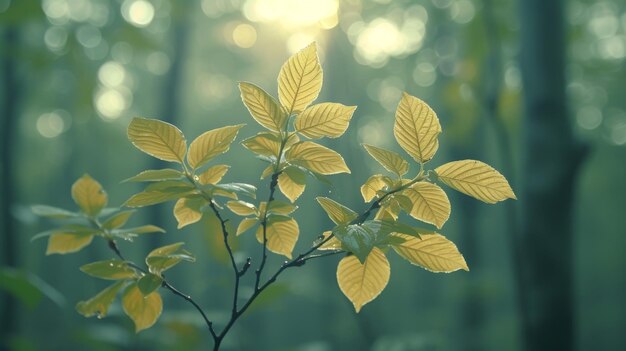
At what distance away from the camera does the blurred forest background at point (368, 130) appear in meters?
2.33

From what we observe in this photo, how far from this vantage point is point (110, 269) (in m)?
1.09

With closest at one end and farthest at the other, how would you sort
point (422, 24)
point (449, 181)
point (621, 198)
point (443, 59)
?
1. point (449, 181)
2. point (443, 59)
3. point (422, 24)
4. point (621, 198)

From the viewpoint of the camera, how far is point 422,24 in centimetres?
1001

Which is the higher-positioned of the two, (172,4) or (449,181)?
(172,4)

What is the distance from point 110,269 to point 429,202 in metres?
0.60

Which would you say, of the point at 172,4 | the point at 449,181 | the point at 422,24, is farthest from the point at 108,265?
the point at 422,24

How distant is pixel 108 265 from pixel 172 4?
3.68m

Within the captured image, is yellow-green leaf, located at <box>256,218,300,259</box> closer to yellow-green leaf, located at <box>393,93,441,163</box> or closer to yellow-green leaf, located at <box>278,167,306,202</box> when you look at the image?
yellow-green leaf, located at <box>278,167,306,202</box>

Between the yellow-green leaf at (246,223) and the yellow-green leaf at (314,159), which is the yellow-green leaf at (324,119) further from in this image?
the yellow-green leaf at (246,223)

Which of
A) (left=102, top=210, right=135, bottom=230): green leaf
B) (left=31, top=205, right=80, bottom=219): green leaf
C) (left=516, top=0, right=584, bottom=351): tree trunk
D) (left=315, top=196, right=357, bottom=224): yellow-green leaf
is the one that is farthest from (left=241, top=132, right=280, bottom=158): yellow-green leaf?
(left=516, top=0, right=584, bottom=351): tree trunk

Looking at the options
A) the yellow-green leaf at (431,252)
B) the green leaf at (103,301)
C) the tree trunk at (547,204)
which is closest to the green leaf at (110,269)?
the green leaf at (103,301)

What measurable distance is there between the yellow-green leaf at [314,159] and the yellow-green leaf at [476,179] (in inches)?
6.9

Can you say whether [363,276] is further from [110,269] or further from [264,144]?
[110,269]

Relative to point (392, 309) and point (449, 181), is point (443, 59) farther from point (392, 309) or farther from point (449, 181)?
point (392, 309)
